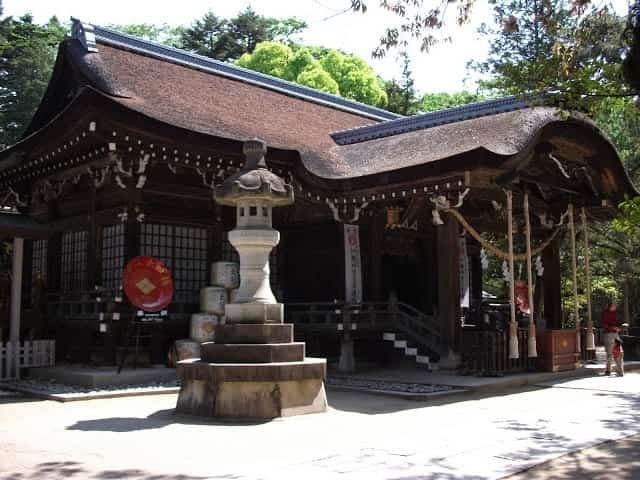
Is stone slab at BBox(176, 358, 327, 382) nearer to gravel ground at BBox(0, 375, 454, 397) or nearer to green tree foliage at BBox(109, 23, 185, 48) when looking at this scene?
gravel ground at BBox(0, 375, 454, 397)

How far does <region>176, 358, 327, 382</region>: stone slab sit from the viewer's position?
8602 millimetres

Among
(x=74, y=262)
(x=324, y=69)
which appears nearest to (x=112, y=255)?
(x=74, y=262)

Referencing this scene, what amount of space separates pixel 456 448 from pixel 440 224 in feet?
24.6

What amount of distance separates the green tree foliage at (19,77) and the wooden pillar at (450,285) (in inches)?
1024

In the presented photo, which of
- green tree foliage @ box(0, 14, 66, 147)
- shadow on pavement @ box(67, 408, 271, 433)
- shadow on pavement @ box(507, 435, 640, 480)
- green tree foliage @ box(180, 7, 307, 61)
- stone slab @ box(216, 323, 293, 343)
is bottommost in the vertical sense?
shadow on pavement @ box(507, 435, 640, 480)

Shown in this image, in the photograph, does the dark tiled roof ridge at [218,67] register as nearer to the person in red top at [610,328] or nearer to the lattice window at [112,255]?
the lattice window at [112,255]

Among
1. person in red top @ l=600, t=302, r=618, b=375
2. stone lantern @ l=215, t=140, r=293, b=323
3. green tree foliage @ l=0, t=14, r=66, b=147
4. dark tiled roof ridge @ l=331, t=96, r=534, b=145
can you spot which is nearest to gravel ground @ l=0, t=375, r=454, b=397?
stone lantern @ l=215, t=140, r=293, b=323

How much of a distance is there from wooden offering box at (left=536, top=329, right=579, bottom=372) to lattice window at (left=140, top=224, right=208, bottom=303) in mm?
7540

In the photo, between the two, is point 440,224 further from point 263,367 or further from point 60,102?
point 60,102

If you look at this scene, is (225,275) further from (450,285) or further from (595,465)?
(595,465)

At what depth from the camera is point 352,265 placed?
15.4 m

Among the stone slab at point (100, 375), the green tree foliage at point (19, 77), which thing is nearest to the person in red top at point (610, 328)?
the stone slab at point (100, 375)

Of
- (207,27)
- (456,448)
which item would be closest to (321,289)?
(456,448)

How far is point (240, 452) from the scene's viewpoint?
6.62 m
